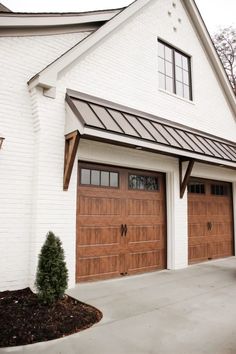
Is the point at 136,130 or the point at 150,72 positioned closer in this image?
the point at 136,130

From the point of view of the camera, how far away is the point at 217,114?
9.77 m

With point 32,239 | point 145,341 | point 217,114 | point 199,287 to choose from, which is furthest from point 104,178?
point 217,114

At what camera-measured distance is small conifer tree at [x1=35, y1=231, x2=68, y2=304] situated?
4398 millimetres

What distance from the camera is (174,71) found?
8484mm

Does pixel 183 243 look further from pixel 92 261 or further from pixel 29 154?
pixel 29 154

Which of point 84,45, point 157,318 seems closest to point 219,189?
point 84,45

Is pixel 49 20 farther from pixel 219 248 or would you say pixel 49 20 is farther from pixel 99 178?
pixel 219 248

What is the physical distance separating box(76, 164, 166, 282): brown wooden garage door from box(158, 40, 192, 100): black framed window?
2.65 meters

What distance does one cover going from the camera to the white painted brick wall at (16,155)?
5.07 m

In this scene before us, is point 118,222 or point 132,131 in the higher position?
point 132,131

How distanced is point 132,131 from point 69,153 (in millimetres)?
1325

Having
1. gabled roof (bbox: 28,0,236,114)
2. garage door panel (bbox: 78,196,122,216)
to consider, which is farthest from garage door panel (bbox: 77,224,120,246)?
gabled roof (bbox: 28,0,236,114)

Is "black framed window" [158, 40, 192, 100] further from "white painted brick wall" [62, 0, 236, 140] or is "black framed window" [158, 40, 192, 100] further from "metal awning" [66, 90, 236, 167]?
"metal awning" [66, 90, 236, 167]

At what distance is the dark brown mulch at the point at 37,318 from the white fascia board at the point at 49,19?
15.4 feet
